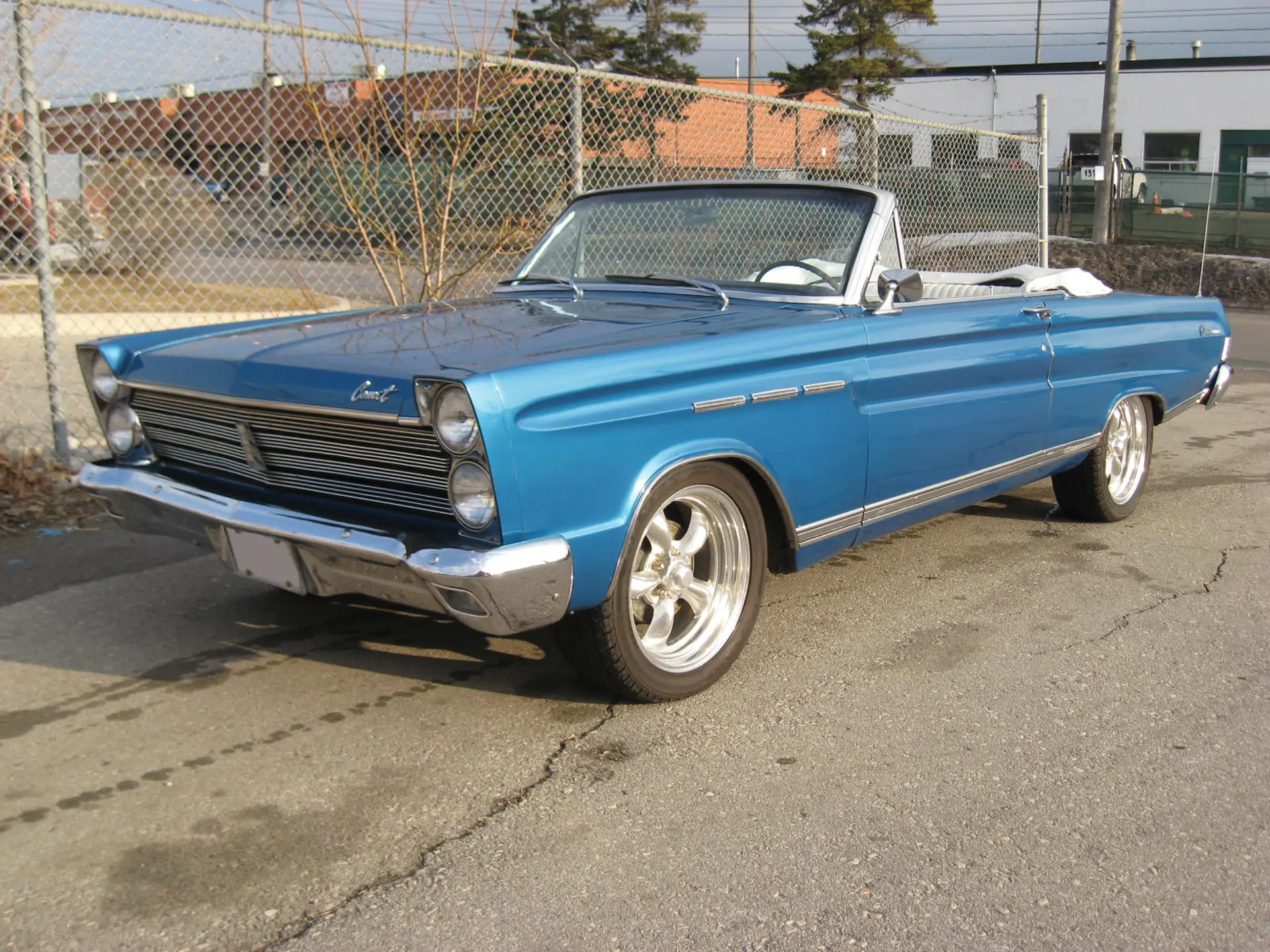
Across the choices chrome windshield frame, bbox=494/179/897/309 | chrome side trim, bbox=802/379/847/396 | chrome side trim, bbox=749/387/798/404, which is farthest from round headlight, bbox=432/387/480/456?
chrome windshield frame, bbox=494/179/897/309

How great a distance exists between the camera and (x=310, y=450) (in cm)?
338

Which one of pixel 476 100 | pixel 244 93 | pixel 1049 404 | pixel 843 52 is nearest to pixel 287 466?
pixel 1049 404

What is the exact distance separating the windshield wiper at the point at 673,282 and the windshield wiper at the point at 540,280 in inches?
5.9

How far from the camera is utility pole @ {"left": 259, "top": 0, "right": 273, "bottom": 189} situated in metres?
6.04

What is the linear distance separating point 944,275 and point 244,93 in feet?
13.4

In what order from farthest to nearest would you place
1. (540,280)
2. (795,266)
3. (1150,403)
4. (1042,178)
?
1. (1042,178)
2. (1150,403)
3. (540,280)
4. (795,266)

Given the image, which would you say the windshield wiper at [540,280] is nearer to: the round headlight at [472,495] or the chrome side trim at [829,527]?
the chrome side trim at [829,527]

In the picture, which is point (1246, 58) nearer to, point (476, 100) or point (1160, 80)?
point (1160, 80)

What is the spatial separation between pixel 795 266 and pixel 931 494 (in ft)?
3.18

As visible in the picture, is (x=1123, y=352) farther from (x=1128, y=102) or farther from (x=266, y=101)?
(x=1128, y=102)

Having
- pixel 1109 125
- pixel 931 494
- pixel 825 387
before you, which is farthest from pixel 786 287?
pixel 1109 125

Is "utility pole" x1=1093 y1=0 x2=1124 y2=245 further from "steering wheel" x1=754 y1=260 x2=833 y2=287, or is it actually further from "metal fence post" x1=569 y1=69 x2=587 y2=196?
"steering wheel" x1=754 y1=260 x2=833 y2=287

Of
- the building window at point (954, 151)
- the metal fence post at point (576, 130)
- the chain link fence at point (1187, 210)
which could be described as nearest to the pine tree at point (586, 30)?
the chain link fence at point (1187, 210)

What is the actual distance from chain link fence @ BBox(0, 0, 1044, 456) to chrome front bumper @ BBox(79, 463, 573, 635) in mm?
2341
